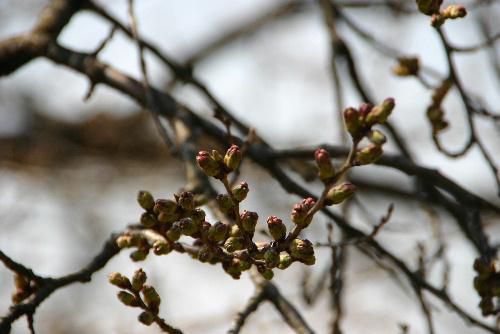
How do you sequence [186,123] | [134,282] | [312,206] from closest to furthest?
1. [312,206]
2. [134,282]
3. [186,123]

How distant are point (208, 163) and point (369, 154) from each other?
30cm

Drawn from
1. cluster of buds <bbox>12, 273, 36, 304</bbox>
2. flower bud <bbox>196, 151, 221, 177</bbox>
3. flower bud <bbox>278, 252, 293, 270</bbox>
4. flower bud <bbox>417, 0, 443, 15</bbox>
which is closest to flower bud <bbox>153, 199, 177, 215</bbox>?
flower bud <bbox>196, 151, 221, 177</bbox>

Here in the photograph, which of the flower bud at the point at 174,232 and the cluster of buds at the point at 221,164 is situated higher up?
the cluster of buds at the point at 221,164

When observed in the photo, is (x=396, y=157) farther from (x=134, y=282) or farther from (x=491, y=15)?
(x=491, y=15)

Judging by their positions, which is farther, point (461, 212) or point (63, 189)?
point (63, 189)

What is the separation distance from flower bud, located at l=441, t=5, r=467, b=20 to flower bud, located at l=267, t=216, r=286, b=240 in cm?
71

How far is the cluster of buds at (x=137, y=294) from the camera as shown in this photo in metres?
1.59

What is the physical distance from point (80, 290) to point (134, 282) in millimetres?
5861

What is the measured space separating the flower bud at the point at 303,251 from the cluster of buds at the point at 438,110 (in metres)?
1.01

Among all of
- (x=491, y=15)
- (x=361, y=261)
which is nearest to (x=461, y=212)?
(x=491, y=15)

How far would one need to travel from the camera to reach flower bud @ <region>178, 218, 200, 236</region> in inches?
56.7

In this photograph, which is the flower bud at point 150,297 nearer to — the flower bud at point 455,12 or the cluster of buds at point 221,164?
the cluster of buds at point 221,164

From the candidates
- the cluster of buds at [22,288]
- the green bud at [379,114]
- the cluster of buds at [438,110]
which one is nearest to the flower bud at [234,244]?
the green bud at [379,114]

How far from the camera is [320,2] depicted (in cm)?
335
